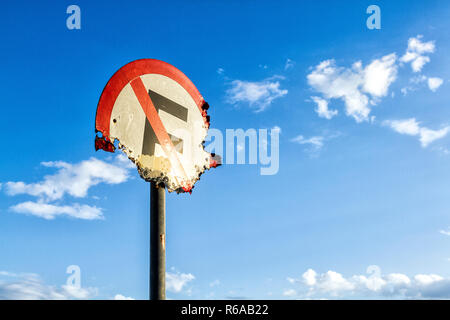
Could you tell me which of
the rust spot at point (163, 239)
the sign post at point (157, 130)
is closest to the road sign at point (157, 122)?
the sign post at point (157, 130)

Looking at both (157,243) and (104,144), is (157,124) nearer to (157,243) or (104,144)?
(104,144)

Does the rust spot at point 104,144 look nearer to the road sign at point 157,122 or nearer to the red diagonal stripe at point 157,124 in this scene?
the road sign at point 157,122

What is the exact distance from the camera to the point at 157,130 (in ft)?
14.5

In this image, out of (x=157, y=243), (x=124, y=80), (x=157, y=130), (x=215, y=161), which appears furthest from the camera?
(x=215, y=161)

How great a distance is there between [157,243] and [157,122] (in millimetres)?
1285

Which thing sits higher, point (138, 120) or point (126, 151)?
point (138, 120)

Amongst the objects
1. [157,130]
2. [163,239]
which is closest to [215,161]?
[157,130]

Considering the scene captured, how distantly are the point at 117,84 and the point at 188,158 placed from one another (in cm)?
117

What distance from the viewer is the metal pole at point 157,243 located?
365 cm
